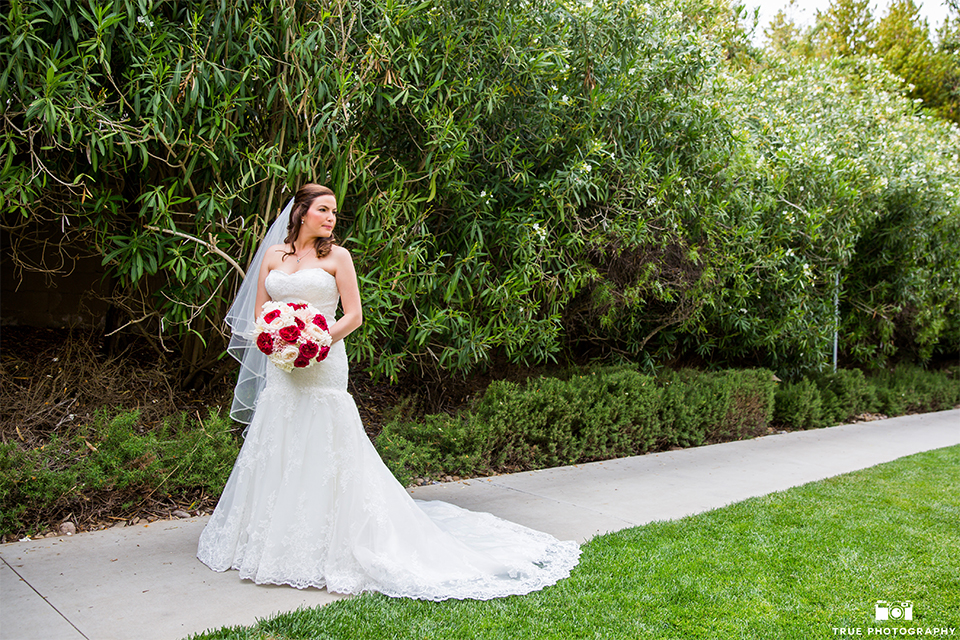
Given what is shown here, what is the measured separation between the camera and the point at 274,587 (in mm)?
3838

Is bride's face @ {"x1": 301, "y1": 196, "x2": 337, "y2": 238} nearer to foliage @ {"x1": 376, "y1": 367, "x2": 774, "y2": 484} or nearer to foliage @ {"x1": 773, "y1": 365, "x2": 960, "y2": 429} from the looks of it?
foliage @ {"x1": 376, "y1": 367, "x2": 774, "y2": 484}

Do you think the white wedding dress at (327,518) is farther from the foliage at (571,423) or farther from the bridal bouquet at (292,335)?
the foliage at (571,423)

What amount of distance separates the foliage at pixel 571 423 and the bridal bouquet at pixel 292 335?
214 centimetres

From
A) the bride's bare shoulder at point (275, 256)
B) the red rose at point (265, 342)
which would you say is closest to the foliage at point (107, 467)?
the red rose at point (265, 342)

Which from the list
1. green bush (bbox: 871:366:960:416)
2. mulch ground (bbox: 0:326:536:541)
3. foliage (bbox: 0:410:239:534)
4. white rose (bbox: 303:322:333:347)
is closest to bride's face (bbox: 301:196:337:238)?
white rose (bbox: 303:322:333:347)

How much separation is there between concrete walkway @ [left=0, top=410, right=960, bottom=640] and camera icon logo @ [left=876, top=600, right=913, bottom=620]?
1772mm

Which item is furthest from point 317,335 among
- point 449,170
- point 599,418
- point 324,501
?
point 599,418

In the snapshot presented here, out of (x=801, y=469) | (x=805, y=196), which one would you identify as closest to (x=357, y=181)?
(x=801, y=469)

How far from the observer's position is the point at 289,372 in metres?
4.21

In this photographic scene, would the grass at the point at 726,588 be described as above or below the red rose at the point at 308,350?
below

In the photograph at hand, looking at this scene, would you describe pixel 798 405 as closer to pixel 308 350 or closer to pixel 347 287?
pixel 347 287

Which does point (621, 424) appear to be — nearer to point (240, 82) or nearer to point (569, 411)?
point (569, 411)

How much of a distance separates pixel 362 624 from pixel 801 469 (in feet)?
19.4

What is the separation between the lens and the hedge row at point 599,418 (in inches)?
261
